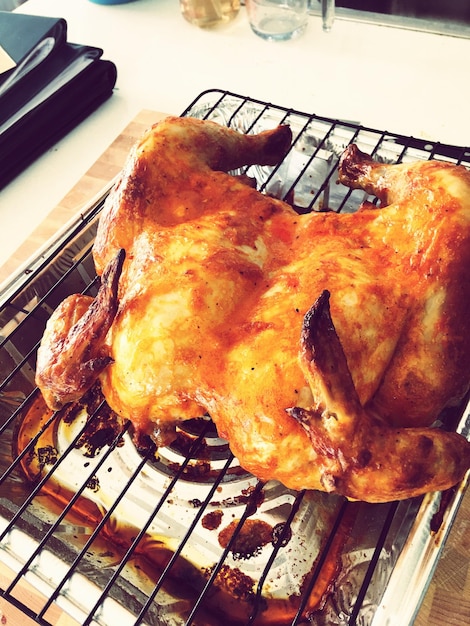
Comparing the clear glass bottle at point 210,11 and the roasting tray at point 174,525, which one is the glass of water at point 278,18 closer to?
the clear glass bottle at point 210,11

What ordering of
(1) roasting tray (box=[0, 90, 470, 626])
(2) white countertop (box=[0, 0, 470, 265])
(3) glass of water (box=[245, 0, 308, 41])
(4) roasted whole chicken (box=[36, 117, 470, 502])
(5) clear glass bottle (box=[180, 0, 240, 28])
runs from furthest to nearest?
(5) clear glass bottle (box=[180, 0, 240, 28]) → (3) glass of water (box=[245, 0, 308, 41]) → (2) white countertop (box=[0, 0, 470, 265]) → (1) roasting tray (box=[0, 90, 470, 626]) → (4) roasted whole chicken (box=[36, 117, 470, 502])

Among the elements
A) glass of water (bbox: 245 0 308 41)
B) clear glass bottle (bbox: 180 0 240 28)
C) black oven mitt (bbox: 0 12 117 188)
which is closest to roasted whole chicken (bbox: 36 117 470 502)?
black oven mitt (bbox: 0 12 117 188)

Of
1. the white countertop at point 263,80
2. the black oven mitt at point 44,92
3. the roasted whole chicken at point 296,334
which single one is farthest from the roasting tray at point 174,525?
the black oven mitt at point 44,92

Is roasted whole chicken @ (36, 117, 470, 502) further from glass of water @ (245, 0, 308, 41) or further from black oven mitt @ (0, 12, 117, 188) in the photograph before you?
glass of water @ (245, 0, 308, 41)

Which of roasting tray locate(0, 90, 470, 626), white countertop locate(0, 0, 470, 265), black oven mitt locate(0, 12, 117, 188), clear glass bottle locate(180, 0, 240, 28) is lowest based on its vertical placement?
roasting tray locate(0, 90, 470, 626)

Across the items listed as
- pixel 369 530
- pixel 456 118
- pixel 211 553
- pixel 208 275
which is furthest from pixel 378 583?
pixel 456 118

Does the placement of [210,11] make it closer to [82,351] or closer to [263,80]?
[263,80]

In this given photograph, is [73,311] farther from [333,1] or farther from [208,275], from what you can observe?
[333,1]
